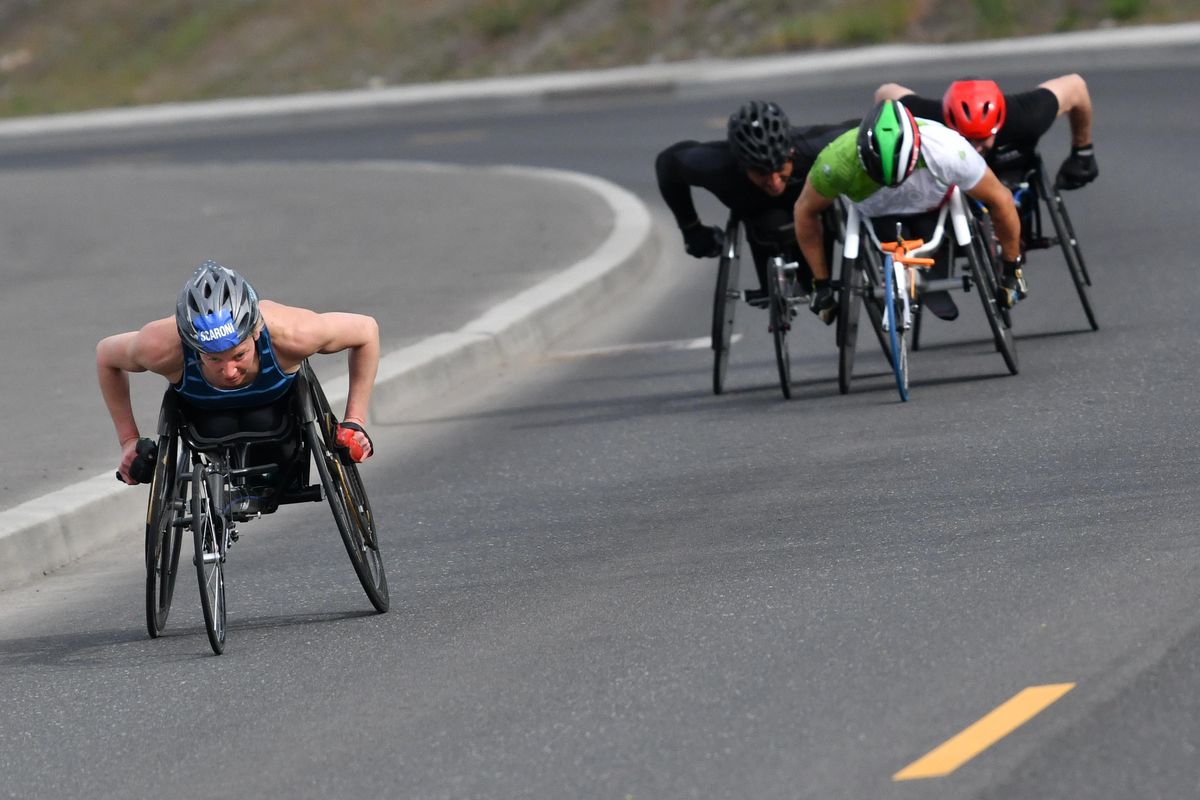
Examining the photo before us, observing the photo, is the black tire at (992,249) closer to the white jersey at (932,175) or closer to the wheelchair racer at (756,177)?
the white jersey at (932,175)

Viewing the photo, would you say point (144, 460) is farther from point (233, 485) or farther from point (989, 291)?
point (989, 291)

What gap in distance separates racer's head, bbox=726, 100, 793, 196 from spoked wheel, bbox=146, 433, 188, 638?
14.9ft

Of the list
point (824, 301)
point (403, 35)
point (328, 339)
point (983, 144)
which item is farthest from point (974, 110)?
point (403, 35)

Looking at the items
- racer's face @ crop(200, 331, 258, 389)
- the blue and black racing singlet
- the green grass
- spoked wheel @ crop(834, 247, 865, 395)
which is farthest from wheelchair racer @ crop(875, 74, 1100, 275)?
the green grass

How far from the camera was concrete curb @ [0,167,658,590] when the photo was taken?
977 centimetres

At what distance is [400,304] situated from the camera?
16297 millimetres

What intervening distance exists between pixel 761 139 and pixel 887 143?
759 mm

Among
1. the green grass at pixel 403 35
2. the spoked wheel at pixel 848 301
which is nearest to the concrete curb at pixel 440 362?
the spoked wheel at pixel 848 301

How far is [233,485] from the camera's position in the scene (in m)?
8.05

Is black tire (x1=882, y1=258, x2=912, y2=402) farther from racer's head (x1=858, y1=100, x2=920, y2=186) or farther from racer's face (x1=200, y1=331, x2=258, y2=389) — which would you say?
racer's face (x1=200, y1=331, x2=258, y2=389)

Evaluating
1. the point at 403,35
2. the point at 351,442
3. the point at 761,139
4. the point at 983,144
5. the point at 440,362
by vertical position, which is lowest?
the point at 403,35

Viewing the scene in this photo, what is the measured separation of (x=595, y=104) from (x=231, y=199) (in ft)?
39.6

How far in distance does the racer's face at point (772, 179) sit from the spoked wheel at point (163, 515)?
4727 mm

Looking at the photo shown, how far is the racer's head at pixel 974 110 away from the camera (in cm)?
1220
